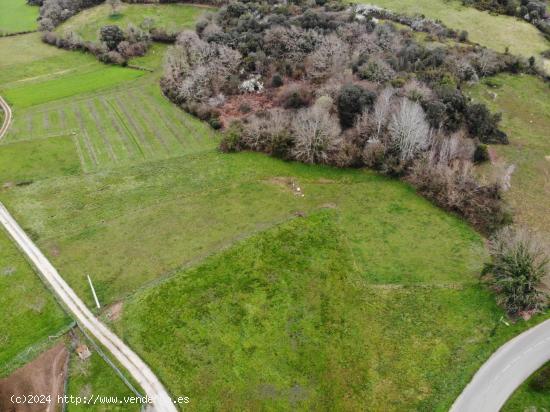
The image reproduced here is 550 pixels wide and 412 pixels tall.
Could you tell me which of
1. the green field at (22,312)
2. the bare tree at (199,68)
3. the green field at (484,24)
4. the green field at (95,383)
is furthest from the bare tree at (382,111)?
the green field at (22,312)

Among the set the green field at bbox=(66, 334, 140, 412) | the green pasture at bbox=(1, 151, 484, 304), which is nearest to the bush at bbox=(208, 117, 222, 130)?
the green pasture at bbox=(1, 151, 484, 304)

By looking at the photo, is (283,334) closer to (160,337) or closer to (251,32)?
(160,337)

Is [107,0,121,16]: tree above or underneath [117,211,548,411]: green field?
above

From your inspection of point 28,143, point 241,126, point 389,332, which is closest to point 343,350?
point 389,332

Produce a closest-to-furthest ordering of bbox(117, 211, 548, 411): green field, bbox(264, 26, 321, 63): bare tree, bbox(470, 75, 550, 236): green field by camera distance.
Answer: bbox(117, 211, 548, 411): green field < bbox(470, 75, 550, 236): green field < bbox(264, 26, 321, 63): bare tree

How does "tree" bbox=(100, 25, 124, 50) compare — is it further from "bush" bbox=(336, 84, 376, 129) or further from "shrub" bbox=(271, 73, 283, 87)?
"bush" bbox=(336, 84, 376, 129)

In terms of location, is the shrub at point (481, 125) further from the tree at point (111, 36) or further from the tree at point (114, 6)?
the tree at point (114, 6)

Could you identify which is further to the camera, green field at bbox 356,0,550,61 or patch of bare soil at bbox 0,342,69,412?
green field at bbox 356,0,550,61
